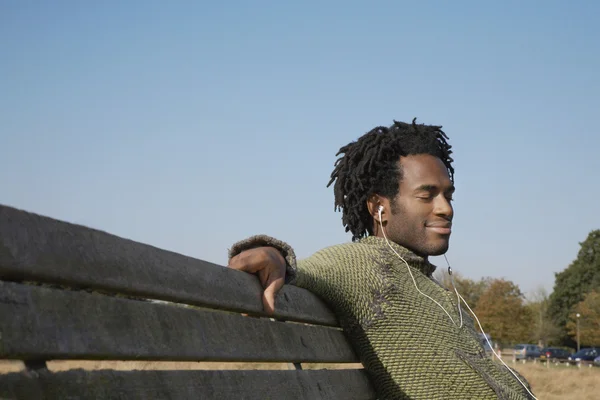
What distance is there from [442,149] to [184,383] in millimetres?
2333

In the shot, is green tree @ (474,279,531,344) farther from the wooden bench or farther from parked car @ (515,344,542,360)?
the wooden bench

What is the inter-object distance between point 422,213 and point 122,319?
6.56ft

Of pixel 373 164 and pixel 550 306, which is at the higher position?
pixel 550 306

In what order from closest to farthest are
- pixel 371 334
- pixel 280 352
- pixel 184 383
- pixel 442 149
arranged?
pixel 184 383 → pixel 280 352 → pixel 371 334 → pixel 442 149

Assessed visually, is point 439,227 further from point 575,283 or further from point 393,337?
point 575,283

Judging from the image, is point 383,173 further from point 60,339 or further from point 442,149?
point 60,339

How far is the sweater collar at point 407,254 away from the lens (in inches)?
130

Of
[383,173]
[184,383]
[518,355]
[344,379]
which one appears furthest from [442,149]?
[518,355]

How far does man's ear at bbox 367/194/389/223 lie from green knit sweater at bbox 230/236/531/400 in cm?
35

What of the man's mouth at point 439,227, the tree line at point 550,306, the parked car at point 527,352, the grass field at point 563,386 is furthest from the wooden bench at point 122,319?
the parked car at point 527,352

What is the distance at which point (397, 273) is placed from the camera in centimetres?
317

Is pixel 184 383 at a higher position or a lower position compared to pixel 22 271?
lower

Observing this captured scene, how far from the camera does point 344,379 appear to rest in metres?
2.68

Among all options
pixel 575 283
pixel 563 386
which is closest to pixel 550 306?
pixel 575 283
